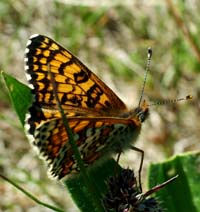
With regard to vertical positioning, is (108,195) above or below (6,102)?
below

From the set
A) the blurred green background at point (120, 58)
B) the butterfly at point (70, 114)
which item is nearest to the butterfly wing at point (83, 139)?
the butterfly at point (70, 114)

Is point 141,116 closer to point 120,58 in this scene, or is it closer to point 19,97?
point 19,97

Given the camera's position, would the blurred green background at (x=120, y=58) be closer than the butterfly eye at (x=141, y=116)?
No

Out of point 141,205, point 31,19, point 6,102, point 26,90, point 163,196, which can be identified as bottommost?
point 141,205

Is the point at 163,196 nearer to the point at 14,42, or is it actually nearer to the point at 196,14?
the point at 196,14

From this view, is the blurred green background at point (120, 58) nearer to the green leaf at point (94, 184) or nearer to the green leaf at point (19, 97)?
the green leaf at point (94, 184)

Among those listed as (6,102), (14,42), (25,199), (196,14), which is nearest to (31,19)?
(14,42)

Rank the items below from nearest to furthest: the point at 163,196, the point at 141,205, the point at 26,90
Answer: the point at 141,205
the point at 26,90
the point at 163,196

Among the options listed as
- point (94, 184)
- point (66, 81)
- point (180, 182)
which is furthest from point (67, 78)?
point (180, 182)
